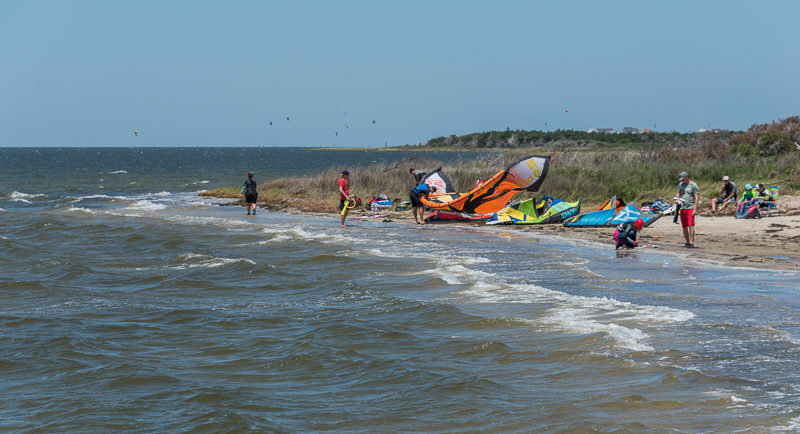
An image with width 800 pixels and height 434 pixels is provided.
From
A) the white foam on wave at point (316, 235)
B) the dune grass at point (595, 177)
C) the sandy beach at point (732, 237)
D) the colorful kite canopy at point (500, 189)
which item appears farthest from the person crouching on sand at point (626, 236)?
the dune grass at point (595, 177)

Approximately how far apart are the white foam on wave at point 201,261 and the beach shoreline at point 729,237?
302 inches

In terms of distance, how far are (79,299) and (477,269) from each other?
264 inches

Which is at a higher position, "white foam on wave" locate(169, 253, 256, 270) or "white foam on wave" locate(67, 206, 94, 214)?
"white foam on wave" locate(169, 253, 256, 270)

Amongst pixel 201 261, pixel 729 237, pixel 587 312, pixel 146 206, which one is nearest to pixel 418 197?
pixel 201 261

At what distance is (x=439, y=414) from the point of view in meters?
7.95

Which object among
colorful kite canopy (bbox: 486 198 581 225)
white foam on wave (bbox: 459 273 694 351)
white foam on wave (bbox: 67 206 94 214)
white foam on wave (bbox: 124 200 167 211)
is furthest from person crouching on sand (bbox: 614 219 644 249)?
white foam on wave (bbox: 67 206 94 214)

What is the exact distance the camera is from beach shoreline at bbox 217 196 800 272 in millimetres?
16438

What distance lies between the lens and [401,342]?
10852mm

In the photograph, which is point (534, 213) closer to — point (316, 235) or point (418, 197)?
point (418, 197)

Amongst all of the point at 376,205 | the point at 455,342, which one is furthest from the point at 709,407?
the point at 376,205

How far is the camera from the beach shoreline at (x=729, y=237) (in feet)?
53.9

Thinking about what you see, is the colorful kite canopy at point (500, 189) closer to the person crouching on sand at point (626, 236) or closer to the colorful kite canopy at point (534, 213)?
the colorful kite canopy at point (534, 213)

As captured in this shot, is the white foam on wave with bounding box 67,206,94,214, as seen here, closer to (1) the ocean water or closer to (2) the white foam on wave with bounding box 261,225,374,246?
(2) the white foam on wave with bounding box 261,225,374,246

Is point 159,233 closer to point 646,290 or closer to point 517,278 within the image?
point 517,278
